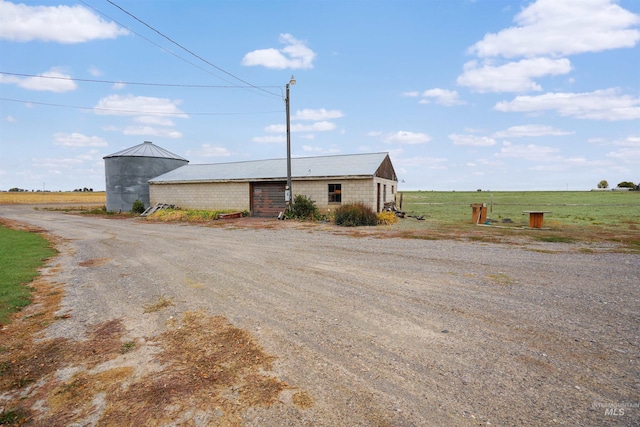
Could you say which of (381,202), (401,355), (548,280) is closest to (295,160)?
(381,202)

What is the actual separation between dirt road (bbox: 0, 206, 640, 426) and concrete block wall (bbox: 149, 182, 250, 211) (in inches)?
611

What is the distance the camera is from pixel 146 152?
32125mm

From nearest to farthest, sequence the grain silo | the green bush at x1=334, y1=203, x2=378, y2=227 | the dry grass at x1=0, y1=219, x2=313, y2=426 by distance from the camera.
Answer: the dry grass at x1=0, y1=219, x2=313, y2=426, the green bush at x1=334, y1=203, x2=378, y2=227, the grain silo

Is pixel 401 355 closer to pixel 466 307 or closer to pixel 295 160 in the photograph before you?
pixel 466 307

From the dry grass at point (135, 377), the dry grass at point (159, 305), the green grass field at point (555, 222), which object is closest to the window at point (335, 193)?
the green grass field at point (555, 222)

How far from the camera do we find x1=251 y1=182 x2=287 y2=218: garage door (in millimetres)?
24109

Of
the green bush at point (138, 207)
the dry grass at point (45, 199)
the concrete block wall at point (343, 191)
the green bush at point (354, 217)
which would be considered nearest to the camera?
the green bush at point (354, 217)

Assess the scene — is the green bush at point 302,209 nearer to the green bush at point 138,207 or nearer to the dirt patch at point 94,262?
the dirt patch at point 94,262

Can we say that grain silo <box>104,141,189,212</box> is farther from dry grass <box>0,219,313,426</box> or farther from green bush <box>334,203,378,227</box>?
dry grass <box>0,219,313,426</box>

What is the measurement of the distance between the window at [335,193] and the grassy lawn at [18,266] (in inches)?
579

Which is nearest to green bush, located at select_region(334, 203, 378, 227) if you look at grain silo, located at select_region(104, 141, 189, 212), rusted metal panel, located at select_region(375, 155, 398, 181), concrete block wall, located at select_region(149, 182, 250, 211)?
rusted metal panel, located at select_region(375, 155, 398, 181)

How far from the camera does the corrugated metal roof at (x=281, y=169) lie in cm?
2225

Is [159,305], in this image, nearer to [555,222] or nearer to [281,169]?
[281,169]

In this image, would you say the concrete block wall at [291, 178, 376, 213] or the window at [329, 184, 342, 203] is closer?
the concrete block wall at [291, 178, 376, 213]
